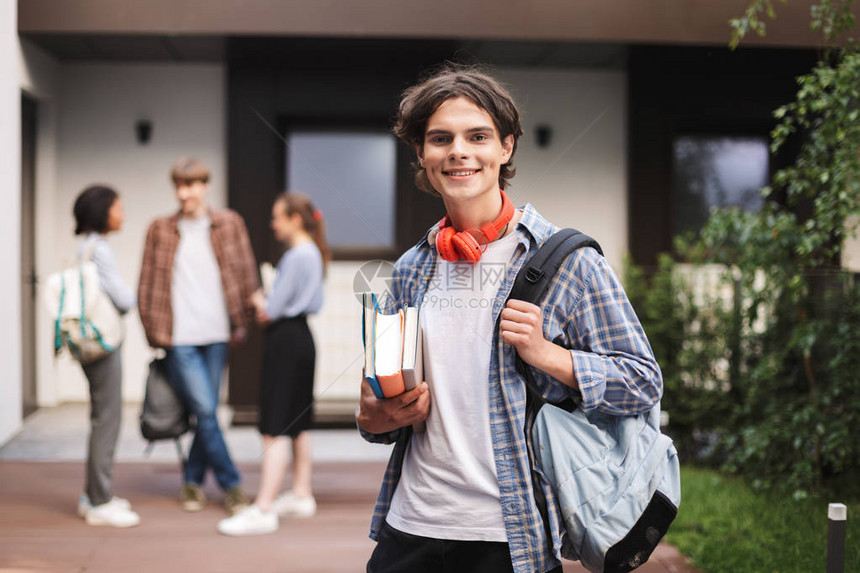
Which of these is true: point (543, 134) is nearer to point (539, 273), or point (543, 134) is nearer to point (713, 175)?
point (713, 175)

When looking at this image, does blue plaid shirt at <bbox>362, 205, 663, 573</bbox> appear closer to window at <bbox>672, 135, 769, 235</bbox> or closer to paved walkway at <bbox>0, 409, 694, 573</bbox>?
paved walkway at <bbox>0, 409, 694, 573</bbox>

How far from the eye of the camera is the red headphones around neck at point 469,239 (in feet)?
5.53

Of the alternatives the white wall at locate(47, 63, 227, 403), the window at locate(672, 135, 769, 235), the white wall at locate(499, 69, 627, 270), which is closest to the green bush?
the white wall at locate(499, 69, 627, 270)

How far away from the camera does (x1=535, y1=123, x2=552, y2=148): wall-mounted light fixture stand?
25.7 feet

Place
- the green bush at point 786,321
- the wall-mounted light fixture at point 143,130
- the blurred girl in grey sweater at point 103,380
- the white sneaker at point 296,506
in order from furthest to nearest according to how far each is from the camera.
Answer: the wall-mounted light fixture at point 143,130 < the white sneaker at point 296,506 < the blurred girl in grey sweater at point 103,380 < the green bush at point 786,321

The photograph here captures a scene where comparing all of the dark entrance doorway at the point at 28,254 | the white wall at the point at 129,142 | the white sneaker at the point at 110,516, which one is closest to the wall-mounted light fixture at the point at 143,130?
the white wall at the point at 129,142

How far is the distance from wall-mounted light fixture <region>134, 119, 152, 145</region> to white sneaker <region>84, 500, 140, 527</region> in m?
4.38

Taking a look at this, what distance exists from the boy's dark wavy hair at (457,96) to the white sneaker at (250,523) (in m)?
2.96

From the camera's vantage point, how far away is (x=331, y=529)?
437 centimetres

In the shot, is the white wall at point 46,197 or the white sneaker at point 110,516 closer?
the white sneaker at point 110,516

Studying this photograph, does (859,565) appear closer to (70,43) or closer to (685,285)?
(685,285)

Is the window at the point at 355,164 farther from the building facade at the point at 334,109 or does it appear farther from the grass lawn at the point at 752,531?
the grass lawn at the point at 752,531

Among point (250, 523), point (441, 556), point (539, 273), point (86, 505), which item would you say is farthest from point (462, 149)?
point (86, 505)

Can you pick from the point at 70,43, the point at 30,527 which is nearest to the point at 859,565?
the point at 30,527
